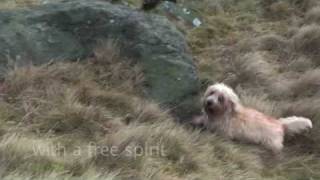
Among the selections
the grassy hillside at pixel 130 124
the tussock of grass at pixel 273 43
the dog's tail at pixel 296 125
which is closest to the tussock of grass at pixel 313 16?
the tussock of grass at pixel 273 43

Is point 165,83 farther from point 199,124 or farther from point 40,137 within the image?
point 40,137

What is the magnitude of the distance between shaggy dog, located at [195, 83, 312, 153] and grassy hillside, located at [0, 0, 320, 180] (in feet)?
0.59

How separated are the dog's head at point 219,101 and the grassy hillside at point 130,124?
39cm

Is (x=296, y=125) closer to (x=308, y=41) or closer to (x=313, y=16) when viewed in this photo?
(x=308, y=41)

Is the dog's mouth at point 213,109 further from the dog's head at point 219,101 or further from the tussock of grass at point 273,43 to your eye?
the tussock of grass at point 273,43

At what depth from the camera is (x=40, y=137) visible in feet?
25.4

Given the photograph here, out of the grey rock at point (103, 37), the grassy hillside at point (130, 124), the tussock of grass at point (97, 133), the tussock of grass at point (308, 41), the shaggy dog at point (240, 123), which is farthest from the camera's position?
the tussock of grass at point (308, 41)

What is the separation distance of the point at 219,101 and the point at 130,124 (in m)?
1.35

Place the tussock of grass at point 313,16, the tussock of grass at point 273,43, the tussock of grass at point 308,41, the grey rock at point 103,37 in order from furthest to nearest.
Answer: the tussock of grass at point 313,16 < the tussock of grass at point 273,43 < the tussock of grass at point 308,41 < the grey rock at point 103,37

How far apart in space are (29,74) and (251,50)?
195 inches

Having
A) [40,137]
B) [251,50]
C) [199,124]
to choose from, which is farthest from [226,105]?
[251,50]

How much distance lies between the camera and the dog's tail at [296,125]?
30.4ft

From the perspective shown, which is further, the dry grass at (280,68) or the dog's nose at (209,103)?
the dry grass at (280,68)

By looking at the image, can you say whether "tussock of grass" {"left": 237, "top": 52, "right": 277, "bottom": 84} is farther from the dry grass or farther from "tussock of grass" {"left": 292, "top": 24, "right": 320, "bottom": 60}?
"tussock of grass" {"left": 292, "top": 24, "right": 320, "bottom": 60}
